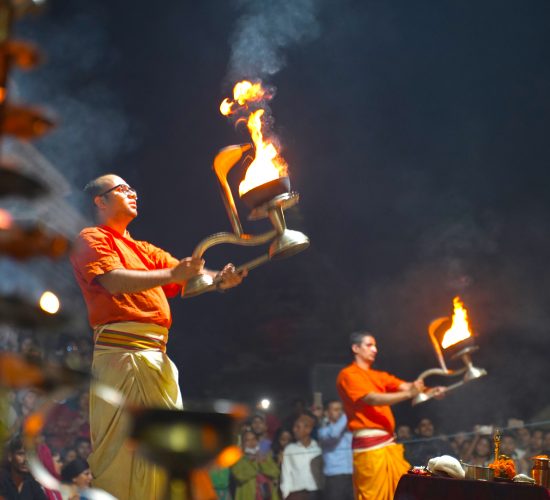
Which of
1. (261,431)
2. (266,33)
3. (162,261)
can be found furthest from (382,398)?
(266,33)

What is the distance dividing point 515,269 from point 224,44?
4.46m

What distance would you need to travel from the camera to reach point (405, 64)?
926 cm

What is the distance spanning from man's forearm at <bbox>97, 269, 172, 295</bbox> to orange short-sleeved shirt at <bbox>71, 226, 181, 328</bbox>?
0.05 metres

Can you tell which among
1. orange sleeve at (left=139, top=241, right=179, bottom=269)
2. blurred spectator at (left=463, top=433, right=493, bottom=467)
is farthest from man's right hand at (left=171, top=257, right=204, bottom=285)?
blurred spectator at (left=463, top=433, right=493, bottom=467)

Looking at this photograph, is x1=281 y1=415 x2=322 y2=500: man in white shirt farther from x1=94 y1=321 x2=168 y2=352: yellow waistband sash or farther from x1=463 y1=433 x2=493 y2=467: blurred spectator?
x1=94 y1=321 x2=168 y2=352: yellow waistband sash

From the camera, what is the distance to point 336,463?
6.85m

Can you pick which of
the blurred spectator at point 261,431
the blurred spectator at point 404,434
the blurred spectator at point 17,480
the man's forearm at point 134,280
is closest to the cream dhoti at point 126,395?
the man's forearm at point 134,280

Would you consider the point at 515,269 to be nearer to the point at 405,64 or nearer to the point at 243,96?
the point at 405,64

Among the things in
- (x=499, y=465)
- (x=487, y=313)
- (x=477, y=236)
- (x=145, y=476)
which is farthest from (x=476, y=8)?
(x=145, y=476)

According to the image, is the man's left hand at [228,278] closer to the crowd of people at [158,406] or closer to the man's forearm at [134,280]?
the crowd of people at [158,406]

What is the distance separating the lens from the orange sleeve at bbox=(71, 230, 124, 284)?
3217 mm

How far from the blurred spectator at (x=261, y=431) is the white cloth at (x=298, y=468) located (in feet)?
0.61

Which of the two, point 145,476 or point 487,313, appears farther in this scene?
point 487,313

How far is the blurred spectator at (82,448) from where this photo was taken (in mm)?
5602
